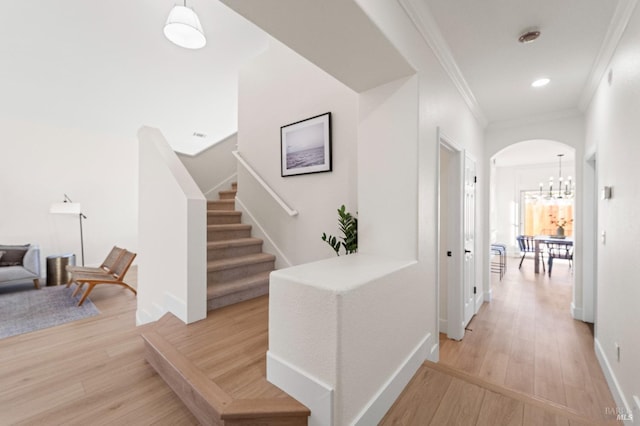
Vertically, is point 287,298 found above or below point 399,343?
above

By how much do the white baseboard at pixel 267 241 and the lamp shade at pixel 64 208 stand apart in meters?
3.61

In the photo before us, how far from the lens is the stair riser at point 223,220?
3.42 m

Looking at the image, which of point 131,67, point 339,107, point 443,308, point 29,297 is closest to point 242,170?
point 339,107

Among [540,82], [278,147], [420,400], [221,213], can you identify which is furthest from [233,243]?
[540,82]

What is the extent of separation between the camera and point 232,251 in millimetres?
3041

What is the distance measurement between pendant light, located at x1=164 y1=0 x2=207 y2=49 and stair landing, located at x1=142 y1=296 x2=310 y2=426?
111 inches

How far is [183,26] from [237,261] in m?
2.52

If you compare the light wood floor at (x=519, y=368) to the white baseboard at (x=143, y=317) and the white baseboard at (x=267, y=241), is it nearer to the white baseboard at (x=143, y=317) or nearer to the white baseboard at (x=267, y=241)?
the white baseboard at (x=267, y=241)

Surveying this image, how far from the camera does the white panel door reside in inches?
118

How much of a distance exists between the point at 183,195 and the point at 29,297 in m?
4.00

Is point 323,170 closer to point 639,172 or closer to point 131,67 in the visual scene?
point 639,172

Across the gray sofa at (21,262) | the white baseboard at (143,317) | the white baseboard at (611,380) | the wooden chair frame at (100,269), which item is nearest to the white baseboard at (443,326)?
the white baseboard at (611,380)

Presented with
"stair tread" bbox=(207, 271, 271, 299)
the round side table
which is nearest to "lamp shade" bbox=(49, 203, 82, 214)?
the round side table

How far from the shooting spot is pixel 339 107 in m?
2.74
